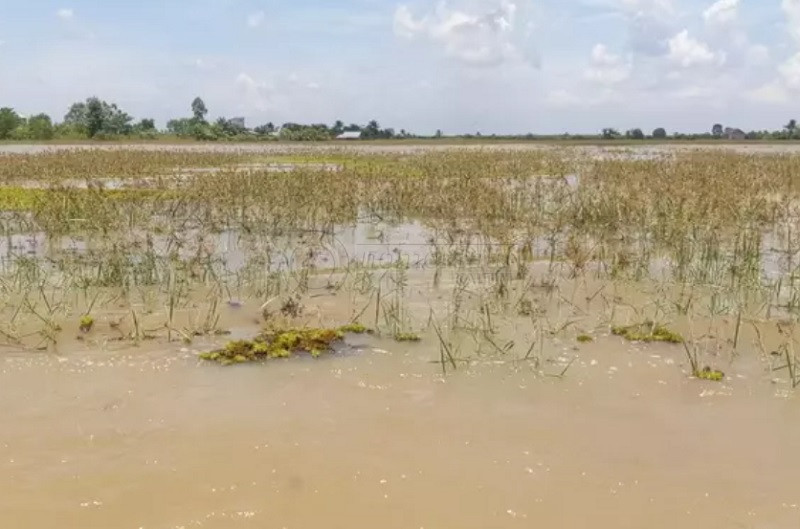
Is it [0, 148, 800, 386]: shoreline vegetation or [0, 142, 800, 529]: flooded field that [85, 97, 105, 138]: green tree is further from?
[0, 142, 800, 529]: flooded field

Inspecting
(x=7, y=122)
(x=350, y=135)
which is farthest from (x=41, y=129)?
(x=350, y=135)

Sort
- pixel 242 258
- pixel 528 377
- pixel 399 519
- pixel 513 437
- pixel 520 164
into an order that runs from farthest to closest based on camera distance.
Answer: pixel 520 164 → pixel 242 258 → pixel 528 377 → pixel 513 437 → pixel 399 519

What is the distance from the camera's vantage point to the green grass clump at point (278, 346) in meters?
5.29

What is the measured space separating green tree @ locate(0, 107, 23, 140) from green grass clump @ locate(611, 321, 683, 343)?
5600 centimetres

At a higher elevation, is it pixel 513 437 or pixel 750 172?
pixel 750 172

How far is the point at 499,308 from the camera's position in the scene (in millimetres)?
6676

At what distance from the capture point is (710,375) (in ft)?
16.5

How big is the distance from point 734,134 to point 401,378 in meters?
78.5

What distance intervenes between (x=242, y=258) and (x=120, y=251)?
1462 millimetres

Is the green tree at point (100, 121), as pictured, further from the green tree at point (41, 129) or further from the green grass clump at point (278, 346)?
the green grass clump at point (278, 346)

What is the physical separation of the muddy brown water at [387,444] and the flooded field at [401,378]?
0.6 inches

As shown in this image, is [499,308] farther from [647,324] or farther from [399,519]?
[399,519]

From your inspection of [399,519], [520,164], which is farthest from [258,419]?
[520,164]

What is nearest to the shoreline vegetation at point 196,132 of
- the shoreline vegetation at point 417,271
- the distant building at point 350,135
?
the distant building at point 350,135
